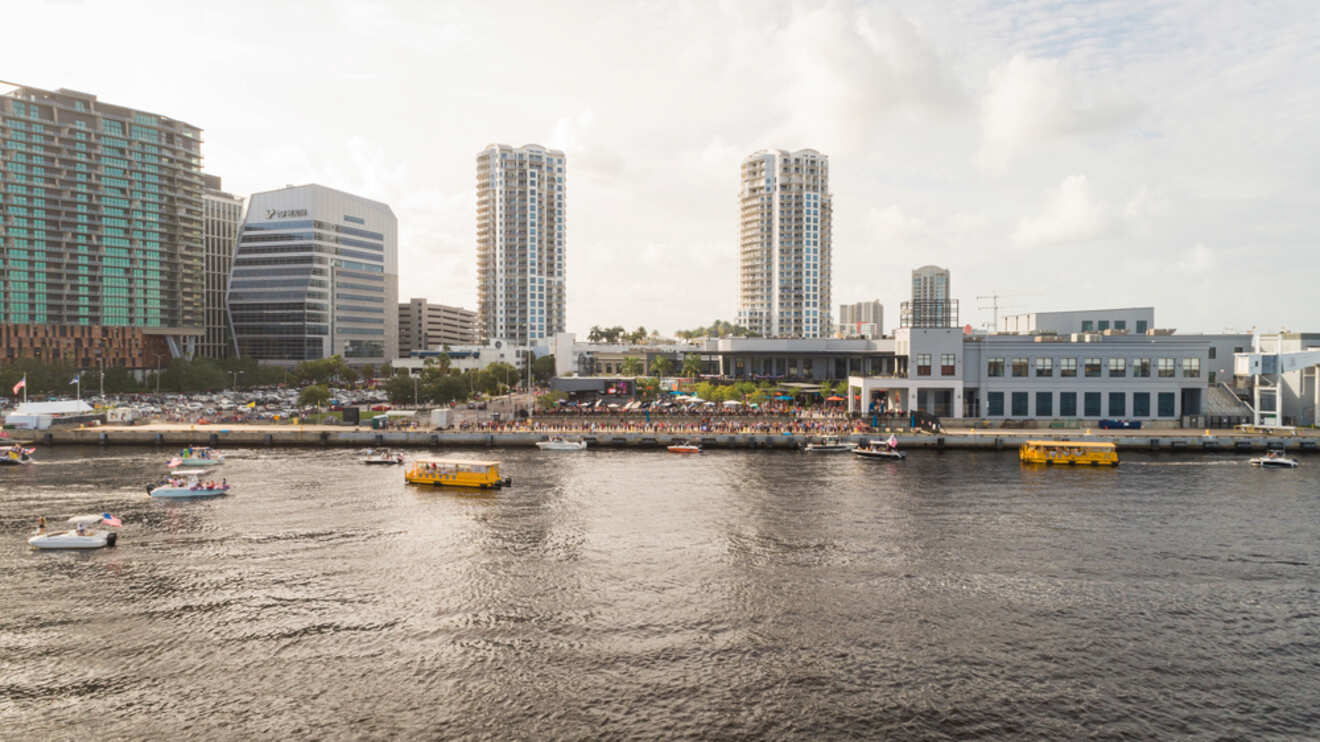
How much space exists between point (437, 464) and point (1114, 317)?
118 meters

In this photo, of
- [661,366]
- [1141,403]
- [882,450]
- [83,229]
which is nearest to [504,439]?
[882,450]

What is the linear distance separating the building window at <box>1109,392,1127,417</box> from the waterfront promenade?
13.4 feet

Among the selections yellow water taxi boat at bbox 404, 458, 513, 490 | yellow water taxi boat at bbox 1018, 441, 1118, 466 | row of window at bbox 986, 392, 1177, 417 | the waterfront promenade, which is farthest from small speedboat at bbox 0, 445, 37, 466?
row of window at bbox 986, 392, 1177, 417

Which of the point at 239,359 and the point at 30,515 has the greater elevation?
the point at 239,359

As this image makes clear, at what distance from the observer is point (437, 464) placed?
75.9 metres

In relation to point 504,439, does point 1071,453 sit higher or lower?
lower

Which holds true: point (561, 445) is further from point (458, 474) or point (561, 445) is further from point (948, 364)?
point (948, 364)

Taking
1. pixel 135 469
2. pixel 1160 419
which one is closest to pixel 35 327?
pixel 135 469

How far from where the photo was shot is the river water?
1187 inches

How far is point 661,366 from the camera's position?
18775cm

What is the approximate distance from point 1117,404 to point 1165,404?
7.00 m

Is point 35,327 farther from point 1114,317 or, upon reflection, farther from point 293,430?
point 1114,317

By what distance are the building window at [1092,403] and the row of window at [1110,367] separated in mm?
2630

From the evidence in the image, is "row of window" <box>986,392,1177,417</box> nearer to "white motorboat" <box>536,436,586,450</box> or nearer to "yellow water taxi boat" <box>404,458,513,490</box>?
"white motorboat" <box>536,436,586,450</box>
